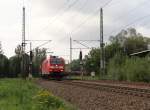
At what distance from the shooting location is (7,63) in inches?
4102

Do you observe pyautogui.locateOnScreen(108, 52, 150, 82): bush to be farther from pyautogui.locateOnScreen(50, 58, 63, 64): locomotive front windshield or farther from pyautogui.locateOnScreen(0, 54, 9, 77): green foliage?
pyautogui.locateOnScreen(0, 54, 9, 77): green foliage

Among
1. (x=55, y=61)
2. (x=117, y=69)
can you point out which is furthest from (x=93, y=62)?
(x=117, y=69)

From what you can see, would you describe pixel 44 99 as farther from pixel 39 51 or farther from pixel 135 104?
pixel 39 51

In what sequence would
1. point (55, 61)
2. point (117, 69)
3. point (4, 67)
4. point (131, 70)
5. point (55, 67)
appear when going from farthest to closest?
point (4, 67) → point (55, 61) → point (55, 67) → point (117, 69) → point (131, 70)

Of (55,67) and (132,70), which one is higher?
(55,67)

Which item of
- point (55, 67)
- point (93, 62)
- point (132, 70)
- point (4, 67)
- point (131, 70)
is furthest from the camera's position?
point (93, 62)

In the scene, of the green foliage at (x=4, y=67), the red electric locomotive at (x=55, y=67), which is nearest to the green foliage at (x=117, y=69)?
the red electric locomotive at (x=55, y=67)

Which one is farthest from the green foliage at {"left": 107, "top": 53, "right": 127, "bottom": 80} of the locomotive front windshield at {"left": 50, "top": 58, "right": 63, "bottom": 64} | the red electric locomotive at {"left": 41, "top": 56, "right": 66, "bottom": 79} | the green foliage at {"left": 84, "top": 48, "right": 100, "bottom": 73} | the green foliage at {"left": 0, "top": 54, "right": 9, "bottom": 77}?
the green foliage at {"left": 84, "top": 48, "right": 100, "bottom": 73}

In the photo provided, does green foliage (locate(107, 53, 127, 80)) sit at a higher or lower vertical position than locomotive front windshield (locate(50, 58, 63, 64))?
lower

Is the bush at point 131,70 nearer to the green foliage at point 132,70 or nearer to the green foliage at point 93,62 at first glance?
the green foliage at point 132,70

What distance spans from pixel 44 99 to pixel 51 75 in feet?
145

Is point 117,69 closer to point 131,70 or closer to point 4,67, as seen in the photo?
point 131,70

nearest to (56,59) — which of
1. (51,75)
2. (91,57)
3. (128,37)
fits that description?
(51,75)

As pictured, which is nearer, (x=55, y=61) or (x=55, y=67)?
(x=55, y=67)
